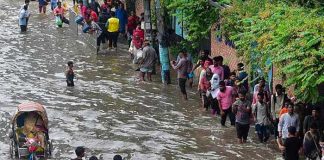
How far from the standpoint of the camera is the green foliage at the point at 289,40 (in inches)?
717

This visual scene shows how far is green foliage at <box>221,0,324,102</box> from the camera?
18219mm

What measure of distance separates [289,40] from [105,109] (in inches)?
297

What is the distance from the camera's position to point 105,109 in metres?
25.4

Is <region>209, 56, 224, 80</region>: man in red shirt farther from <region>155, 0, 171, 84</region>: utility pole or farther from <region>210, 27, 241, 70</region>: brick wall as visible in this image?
<region>155, 0, 171, 84</region>: utility pole

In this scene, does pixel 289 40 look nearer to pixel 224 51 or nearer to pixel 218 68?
pixel 218 68

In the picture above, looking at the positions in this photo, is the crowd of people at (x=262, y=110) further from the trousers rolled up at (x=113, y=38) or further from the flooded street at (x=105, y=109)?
the trousers rolled up at (x=113, y=38)

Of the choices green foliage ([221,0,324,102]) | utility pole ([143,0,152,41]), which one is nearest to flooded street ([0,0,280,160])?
utility pole ([143,0,152,41])

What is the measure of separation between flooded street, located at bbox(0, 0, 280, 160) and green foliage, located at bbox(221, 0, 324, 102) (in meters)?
Result: 2.23

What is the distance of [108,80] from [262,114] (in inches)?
349

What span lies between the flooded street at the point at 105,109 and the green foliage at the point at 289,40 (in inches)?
87.8

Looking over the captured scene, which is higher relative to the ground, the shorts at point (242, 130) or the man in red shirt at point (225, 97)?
the man in red shirt at point (225, 97)

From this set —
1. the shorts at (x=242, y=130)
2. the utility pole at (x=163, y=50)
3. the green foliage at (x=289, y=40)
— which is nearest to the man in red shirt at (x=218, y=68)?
the green foliage at (x=289, y=40)

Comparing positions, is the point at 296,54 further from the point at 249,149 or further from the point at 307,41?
the point at 249,149

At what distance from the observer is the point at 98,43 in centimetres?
3388
